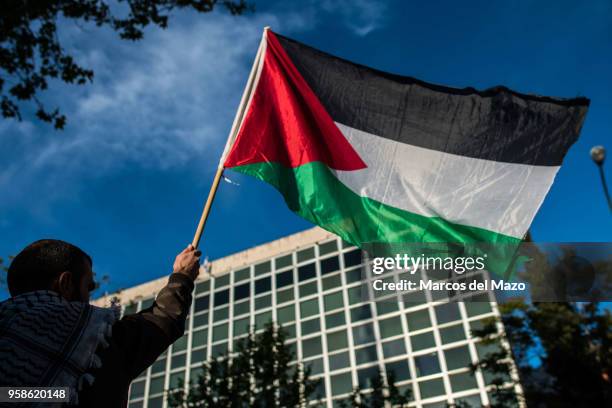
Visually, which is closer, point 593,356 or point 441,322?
point 593,356

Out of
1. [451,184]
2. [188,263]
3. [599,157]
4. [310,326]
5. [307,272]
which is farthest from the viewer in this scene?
[307,272]

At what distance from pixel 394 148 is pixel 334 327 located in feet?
106

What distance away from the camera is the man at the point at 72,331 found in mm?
2076

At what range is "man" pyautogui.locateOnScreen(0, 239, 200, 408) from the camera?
2.08m

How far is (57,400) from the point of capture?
2.02 meters

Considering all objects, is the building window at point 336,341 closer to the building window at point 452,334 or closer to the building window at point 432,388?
the building window at point 432,388

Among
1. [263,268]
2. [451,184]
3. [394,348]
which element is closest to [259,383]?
[451,184]

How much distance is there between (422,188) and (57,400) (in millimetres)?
4423

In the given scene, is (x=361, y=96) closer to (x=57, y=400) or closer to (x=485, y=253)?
(x=485, y=253)

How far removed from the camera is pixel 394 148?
595 cm

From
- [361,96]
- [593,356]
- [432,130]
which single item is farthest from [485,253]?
[593,356]

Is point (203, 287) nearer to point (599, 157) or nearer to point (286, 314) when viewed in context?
point (286, 314)

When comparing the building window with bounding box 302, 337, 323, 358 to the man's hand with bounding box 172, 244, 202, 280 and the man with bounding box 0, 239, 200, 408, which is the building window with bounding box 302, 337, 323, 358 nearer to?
the man's hand with bounding box 172, 244, 202, 280

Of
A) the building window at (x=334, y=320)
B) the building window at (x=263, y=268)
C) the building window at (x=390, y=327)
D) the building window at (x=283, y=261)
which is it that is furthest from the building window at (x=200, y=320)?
the building window at (x=390, y=327)
